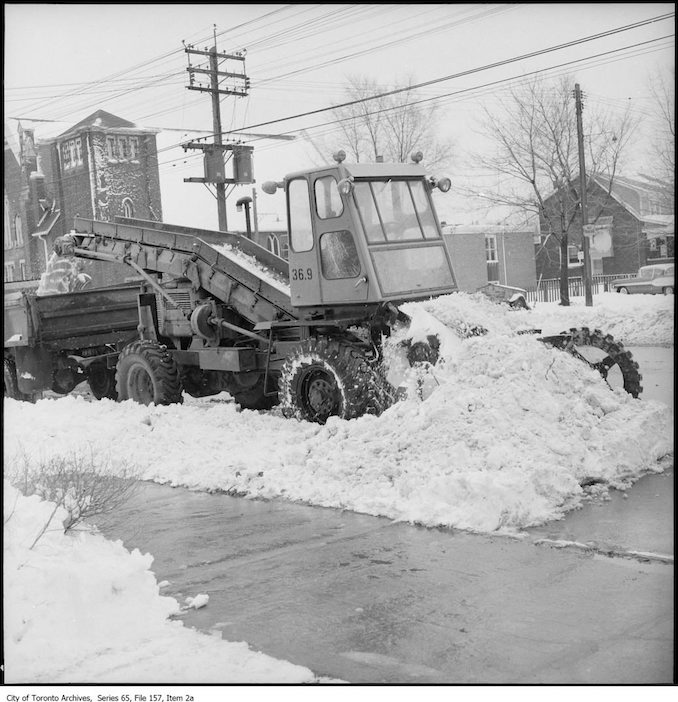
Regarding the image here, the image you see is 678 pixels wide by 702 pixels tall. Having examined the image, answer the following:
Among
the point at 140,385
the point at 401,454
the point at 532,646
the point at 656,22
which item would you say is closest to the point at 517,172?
the point at 140,385

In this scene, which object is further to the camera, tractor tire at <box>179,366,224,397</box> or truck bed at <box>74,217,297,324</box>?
tractor tire at <box>179,366,224,397</box>

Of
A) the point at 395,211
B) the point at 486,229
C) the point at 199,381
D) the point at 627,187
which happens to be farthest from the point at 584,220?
the point at 486,229

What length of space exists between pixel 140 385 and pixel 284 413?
2944 millimetres

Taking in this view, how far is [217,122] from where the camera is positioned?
10.6m

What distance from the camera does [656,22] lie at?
4926 mm

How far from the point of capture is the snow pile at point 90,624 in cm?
412

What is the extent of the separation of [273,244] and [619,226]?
22.3 feet

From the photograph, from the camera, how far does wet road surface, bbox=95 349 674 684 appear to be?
4121 mm

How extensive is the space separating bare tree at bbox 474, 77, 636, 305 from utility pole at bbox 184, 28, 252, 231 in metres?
3.02

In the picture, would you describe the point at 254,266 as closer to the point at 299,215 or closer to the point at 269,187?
the point at 299,215

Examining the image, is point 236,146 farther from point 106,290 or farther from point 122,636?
point 122,636

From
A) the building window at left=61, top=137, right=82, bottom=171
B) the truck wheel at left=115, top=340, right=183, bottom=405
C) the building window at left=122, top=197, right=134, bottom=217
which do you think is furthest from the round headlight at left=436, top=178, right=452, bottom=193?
the building window at left=122, top=197, right=134, bottom=217

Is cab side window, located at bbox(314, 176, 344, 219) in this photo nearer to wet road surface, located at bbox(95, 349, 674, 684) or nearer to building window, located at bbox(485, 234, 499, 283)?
wet road surface, located at bbox(95, 349, 674, 684)

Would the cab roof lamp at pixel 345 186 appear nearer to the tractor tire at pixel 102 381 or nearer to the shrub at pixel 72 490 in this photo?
the shrub at pixel 72 490
